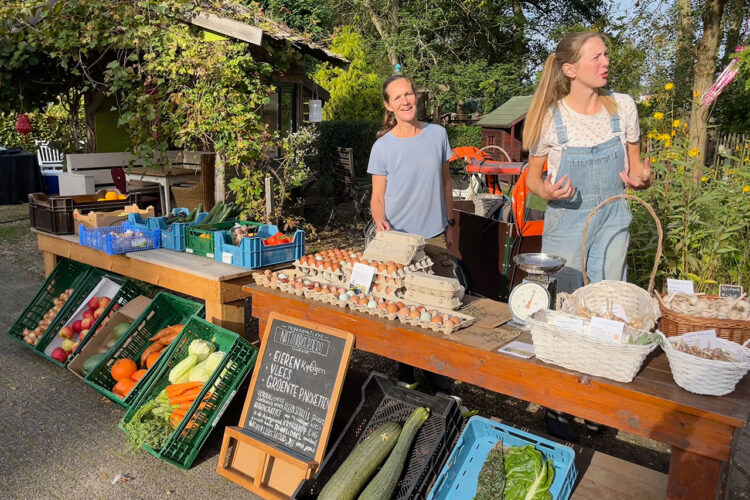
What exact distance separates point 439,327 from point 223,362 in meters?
1.36

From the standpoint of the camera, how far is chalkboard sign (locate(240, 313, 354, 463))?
117 inches

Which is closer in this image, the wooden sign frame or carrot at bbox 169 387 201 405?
the wooden sign frame

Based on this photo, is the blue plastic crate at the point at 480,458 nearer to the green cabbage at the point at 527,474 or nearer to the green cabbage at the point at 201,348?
the green cabbage at the point at 527,474

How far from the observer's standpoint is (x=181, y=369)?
11.9 feet

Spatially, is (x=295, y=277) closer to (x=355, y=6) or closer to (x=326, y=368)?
(x=326, y=368)

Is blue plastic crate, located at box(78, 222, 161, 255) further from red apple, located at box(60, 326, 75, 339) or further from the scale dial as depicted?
the scale dial

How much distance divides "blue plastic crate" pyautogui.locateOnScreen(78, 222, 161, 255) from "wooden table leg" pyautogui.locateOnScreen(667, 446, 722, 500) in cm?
385

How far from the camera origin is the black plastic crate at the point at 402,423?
267cm

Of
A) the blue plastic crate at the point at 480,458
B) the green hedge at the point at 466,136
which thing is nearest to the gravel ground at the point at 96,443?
the blue plastic crate at the point at 480,458

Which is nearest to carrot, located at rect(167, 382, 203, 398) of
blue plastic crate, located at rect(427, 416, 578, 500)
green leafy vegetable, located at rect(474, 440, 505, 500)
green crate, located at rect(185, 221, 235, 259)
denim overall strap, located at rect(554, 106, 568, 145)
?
green crate, located at rect(185, 221, 235, 259)

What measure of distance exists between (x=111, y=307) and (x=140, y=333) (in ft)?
1.75

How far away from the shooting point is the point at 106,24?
633cm

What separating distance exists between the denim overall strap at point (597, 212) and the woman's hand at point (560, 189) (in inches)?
6.0

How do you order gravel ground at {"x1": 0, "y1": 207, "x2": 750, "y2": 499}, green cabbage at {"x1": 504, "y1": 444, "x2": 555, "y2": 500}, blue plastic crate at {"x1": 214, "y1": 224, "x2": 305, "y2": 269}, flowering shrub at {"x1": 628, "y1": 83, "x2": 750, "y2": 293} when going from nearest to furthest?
1. green cabbage at {"x1": 504, "y1": 444, "x2": 555, "y2": 500}
2. gravel ground at {"x1": 0, "y1": 207, "x2": 750, "y2": 499}
3. blue plastic crate at {"x1": 214, "y1": 224, "x2": 305, "y2": 269}
4. flowering shrub at {"x1": 628, "y1": 83, "x2": 750, "y2": 293}
